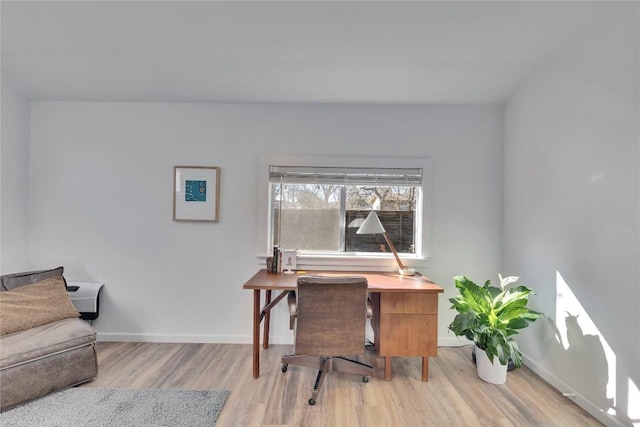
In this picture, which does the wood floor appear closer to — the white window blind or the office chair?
the office chair

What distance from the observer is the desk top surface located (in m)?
2.23

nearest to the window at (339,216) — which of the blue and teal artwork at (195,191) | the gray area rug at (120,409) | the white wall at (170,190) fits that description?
the white wall at (170,190)

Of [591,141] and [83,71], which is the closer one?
[591,141]

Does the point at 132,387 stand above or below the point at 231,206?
below

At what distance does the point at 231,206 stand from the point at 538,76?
2937 mm

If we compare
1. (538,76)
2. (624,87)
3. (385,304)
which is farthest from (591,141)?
(385,304)

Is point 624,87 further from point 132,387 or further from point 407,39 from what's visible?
point 132,387

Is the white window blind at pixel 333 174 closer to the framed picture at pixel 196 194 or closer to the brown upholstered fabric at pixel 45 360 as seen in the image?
the framed picture at pixel 196 194

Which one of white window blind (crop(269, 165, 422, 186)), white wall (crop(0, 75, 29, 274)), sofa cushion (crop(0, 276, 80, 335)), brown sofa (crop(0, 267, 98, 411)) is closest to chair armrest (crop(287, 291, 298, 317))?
white window blind (crop(269, 165, 422, 186))

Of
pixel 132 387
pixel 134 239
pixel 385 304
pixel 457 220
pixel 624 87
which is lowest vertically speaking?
pixel 132 387

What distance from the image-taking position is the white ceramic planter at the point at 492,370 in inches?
88.9

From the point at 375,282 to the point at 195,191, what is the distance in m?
1.93

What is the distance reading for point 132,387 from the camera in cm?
213

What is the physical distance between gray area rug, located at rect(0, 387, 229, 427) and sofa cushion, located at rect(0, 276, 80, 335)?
1.79 ft
